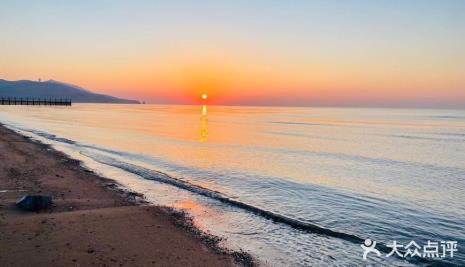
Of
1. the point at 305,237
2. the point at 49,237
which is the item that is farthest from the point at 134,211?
the point at 305,237

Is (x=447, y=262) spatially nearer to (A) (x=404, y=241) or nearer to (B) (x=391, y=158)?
(A) (x=404, y=241)

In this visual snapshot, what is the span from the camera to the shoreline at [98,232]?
842cm

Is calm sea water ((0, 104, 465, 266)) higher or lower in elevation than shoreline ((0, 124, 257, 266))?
lower

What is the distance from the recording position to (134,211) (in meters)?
12.6
